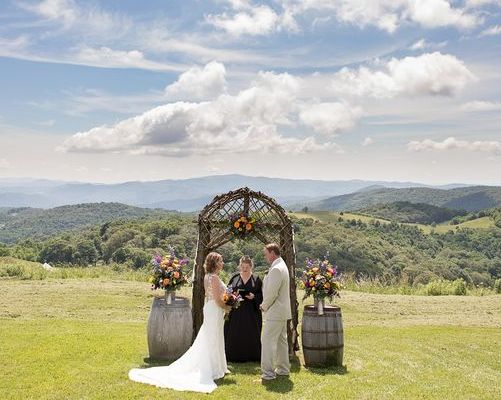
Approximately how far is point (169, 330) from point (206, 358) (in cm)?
149

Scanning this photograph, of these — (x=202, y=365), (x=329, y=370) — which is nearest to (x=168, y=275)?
(x=202, y=365)

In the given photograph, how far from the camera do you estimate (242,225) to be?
1291 cm

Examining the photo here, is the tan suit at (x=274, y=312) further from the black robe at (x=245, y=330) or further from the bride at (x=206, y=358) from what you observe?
the black robe at (x=245, y=330)

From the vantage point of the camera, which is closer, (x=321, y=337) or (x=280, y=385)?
(x=280, y=385)

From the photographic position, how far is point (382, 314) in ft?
72.0

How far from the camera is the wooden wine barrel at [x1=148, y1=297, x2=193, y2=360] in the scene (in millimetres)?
12273

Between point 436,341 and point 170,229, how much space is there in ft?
242

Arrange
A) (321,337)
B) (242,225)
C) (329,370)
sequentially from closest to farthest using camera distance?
1. (329,370)
2. (321,337)
3. (242,225)

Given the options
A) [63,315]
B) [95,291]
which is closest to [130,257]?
[95,291]

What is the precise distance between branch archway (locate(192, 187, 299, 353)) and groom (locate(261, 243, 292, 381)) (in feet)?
6.94

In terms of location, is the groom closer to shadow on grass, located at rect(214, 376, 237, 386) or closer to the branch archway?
shadow on grass, located at rect(214, 376, 237, 386)

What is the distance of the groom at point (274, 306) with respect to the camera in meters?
10.7

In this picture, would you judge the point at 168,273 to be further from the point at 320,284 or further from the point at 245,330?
the point at 320,284

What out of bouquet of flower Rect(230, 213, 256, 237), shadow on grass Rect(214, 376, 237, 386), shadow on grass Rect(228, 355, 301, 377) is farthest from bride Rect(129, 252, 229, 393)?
bouquet of flower Rect(230, 213, 256, 237)
